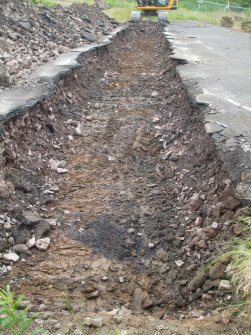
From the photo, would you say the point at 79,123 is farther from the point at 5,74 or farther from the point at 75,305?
the point at 75,305

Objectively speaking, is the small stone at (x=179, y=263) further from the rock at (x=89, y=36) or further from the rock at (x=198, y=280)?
the rock at (x=89, y=36)

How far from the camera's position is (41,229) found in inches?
148

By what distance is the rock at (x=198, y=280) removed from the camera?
3105mm

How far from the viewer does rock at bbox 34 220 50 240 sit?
3.72 meters

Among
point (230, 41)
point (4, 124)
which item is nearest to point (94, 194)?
point (4, 124)

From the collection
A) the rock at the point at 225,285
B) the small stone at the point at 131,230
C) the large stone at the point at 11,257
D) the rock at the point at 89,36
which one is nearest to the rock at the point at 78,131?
the small stone at the point at 131,230

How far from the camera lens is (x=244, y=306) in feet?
8.20

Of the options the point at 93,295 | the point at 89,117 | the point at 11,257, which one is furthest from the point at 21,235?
the point at 89,117

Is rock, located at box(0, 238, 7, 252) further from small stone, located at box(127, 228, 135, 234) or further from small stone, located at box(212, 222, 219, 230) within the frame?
small stone, located at box(212, 222, 219, 230)

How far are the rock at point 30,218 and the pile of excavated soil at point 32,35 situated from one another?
2699mm

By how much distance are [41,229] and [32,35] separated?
579cm

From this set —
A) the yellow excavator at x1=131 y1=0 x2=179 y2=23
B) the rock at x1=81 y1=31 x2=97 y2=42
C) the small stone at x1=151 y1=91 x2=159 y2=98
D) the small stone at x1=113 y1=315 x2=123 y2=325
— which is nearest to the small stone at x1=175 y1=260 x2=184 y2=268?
the small stone at x1=113 y1=315 x2=123 y2=325

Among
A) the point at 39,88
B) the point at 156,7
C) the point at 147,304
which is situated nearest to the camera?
the point at 147,304

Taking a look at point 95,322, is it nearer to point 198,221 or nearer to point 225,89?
point 198,221
